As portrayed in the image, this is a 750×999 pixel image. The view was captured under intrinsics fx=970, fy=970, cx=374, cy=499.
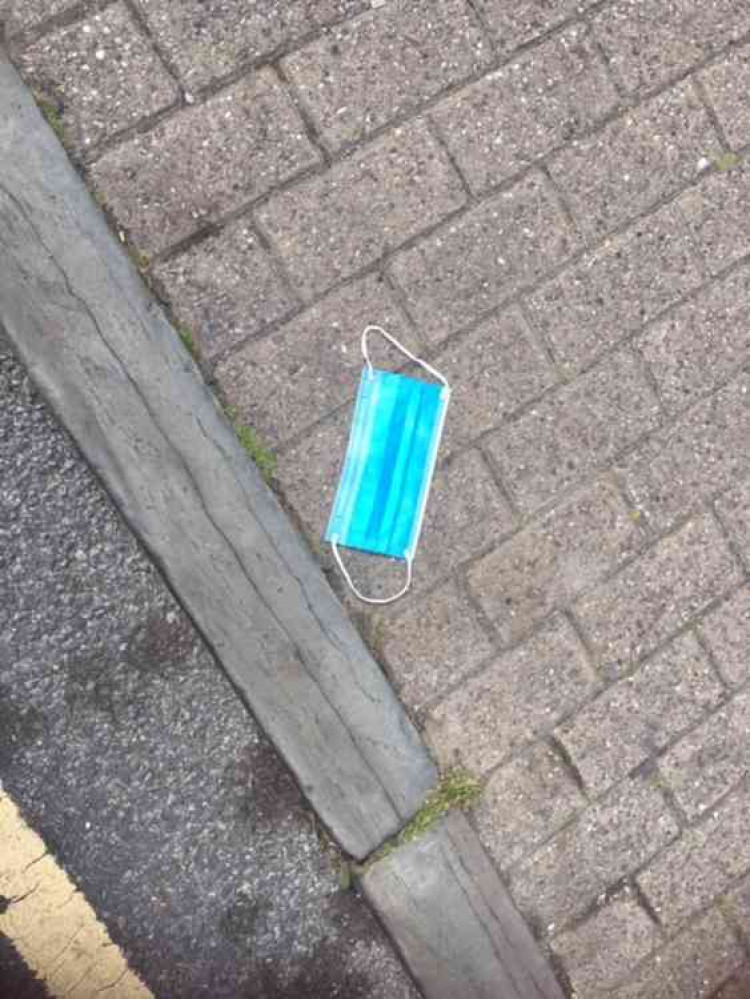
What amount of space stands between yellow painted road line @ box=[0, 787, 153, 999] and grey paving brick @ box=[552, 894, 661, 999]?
117 centimetres

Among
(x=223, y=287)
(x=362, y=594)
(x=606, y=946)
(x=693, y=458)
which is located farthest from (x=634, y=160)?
(x=606, y=946)

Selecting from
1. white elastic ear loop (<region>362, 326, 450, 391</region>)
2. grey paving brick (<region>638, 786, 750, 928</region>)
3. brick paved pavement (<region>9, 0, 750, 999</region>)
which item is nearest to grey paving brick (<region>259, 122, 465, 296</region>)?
brick paved pavement (<region>9, 0, 750, 999</region>)

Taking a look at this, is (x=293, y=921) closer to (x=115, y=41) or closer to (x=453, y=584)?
(x=453, y=584)

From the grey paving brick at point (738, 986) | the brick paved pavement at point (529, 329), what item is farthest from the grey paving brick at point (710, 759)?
the grey paving brick at point (738, 986)

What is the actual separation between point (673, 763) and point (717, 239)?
1.50m

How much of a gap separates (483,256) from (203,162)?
0.76 meters

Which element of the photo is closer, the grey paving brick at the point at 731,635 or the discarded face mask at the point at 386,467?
the discarded face mask at the point at 386,467

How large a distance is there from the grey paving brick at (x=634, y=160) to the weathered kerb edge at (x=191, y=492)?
1.15 metres

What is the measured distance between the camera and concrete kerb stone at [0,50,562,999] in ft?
7.70

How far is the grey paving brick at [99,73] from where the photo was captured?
233 centimetres

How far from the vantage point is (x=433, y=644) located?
2.60m

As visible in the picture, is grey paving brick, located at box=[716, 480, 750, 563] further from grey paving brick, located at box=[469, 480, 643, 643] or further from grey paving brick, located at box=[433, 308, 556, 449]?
grey paving brick, located at box=[433, 308, 556, 449]

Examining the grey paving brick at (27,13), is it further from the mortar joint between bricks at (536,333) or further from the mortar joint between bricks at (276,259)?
the mortar joint between bricks at (536,333)

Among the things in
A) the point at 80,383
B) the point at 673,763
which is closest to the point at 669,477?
the point at 673,763
